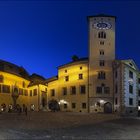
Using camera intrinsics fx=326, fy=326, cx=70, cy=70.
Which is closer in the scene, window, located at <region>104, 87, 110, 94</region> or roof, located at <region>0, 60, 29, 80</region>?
window, located at <region>104, 87, 110, 94</region>

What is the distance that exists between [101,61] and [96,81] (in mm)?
4835

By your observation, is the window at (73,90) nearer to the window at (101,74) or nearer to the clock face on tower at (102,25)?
the window at (101,74)

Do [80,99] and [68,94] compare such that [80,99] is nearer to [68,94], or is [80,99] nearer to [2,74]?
[68,94]

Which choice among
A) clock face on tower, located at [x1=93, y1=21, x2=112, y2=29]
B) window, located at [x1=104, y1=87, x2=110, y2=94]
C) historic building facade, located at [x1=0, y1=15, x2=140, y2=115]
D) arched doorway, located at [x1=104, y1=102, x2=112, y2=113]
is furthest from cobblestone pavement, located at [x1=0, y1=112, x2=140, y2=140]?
clock face on tower, located at [x1=93, y1=21, x2=112, y2=29]

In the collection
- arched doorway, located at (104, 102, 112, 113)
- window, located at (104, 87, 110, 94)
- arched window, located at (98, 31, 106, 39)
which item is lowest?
arched doorway, located at (104, 102, 112, 113)

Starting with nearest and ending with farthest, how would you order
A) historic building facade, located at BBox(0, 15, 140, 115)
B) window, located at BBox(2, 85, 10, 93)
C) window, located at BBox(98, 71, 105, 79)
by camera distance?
historic building facade, located at BBox(0, 15, 140, 115) < window, located at BBox(2, 85, 10, 93) < window, located at BBox(98, 71, 105, 79)

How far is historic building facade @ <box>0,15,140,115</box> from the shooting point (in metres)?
72.3

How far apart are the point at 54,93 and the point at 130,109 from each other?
2085 cm

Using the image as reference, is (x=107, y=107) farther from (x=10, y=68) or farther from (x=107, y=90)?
(x=10, y=68)

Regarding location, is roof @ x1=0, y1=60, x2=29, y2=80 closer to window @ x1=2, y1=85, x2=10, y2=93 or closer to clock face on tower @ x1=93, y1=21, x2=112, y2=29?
window @ x1=2, y1=85, x2=10, y2=93

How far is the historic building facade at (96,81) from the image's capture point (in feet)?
237

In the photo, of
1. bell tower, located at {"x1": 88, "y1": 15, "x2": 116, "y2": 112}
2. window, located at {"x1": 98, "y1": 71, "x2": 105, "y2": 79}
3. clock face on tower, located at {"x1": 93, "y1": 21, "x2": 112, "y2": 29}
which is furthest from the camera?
clock face on tower, located at {"x1": 93, "y1": 21, "x2": 112, "y2": 29}

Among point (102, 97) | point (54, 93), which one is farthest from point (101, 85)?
point (54, 93)

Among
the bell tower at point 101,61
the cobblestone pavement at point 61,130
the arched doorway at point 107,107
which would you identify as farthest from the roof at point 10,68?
the cobblestone pavement at point 61,130
